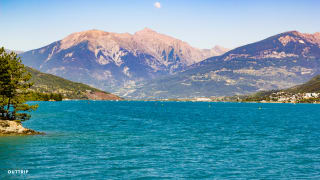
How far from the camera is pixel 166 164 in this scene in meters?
62.2

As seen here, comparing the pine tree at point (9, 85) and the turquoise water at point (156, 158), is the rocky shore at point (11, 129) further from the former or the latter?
the turquoise water at point (156, 158)

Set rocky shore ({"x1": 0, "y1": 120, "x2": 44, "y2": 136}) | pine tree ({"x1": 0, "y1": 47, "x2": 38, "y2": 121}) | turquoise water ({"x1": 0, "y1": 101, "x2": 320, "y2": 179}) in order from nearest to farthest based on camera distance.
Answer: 1. turquoise water ({"x1": 0, "y1": 101, "x2": 320, "y2": 179})
2. rocky shore ({"x1": 0, "y1": 120, "x2": 44, "y2": 136})
3. pine tree ({"x1": 0, "y1": 47, "x2": 38, "y2": 121})

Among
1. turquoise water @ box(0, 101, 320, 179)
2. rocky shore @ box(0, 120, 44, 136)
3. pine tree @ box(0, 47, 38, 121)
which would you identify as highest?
pine tree @ box(0, 47, 38, 121)

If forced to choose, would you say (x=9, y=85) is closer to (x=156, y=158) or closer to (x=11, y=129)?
(x=11, y=129)

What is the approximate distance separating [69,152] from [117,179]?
77.0 feet

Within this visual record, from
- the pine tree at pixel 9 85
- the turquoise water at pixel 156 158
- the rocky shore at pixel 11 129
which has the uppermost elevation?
the pine tree at pixel 9 85

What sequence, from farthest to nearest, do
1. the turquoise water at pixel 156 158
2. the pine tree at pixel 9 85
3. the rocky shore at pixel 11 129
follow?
the pine tree at pixel 9 85 < the rocky shore at pixel 11 129 < the turquoise water at pixel 156 158

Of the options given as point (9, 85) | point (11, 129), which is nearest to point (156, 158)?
point (11, 129)

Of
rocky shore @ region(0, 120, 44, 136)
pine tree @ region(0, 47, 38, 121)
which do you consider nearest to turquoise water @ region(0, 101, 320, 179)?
rocky shore @ region(0, 120, 44, 136)

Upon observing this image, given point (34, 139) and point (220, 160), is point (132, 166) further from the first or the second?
point (34, 139)

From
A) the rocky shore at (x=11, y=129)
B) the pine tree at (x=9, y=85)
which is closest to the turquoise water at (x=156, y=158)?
the rocky shore at (x=11, y=129)

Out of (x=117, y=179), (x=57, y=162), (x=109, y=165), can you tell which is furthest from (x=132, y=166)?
(x=57, y=162)

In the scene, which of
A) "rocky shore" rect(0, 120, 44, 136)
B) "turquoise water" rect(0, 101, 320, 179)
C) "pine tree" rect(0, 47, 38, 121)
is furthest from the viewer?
"pine tree" rect(0, 47, 38, 121)

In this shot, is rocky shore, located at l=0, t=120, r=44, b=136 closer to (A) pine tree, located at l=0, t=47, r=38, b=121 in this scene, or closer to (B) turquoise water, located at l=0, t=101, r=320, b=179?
(A) pine tree, located at l=0, t=47, r=38, b=121
